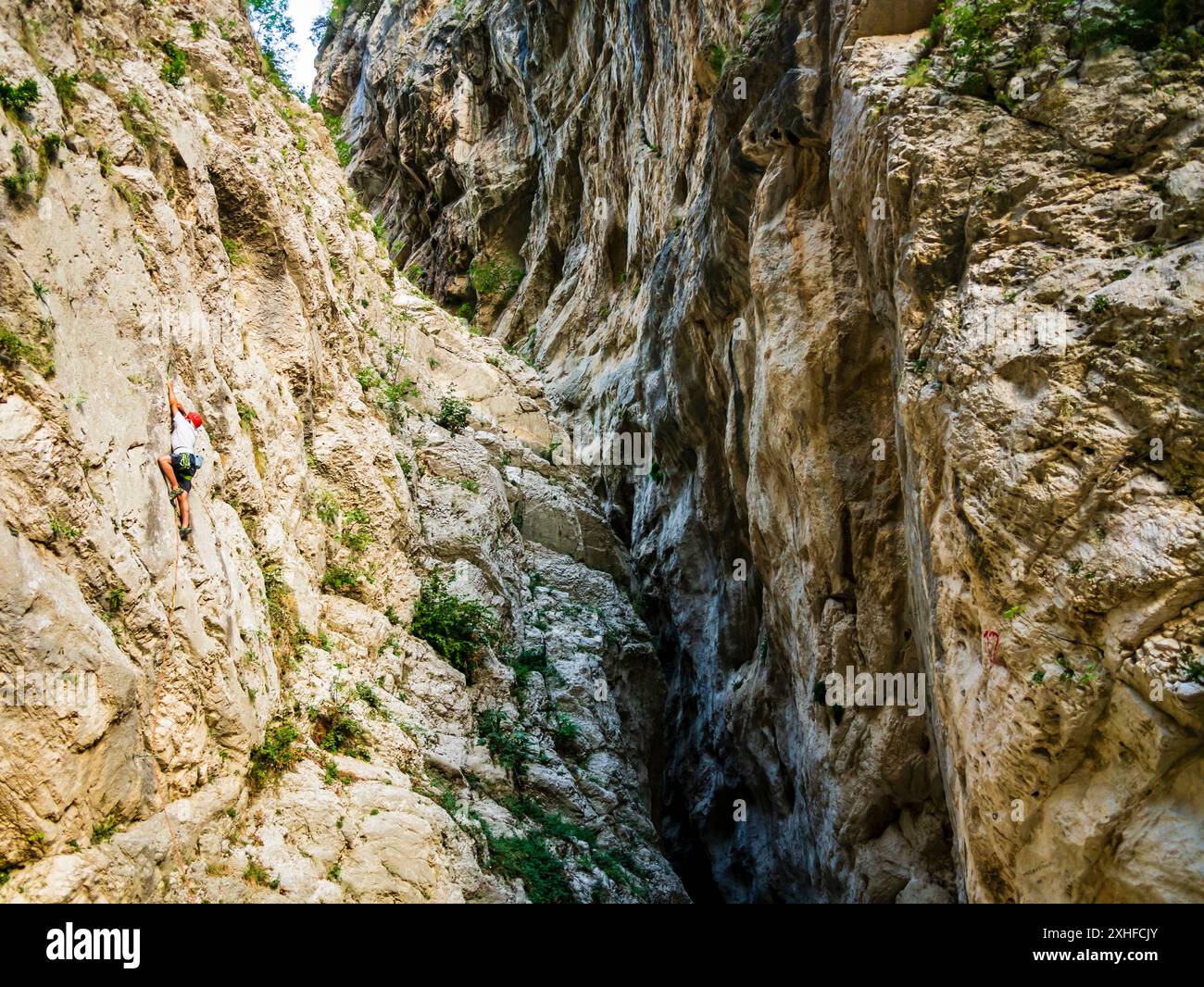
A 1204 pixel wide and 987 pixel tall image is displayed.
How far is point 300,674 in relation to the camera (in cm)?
1245

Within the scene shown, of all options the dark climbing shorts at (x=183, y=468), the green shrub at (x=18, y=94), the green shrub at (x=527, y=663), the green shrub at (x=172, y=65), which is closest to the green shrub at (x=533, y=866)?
the green shrub at (x=527, y=663)

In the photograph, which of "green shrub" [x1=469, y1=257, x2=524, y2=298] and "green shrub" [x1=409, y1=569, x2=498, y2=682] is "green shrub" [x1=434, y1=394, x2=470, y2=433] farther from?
"green shrub" [x1=469, y1=257, x2=524, y2=298]

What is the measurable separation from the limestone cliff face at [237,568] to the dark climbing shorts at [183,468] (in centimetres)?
29

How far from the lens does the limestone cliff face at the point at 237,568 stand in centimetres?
835

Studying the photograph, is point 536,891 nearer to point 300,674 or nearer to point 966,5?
point 300,674

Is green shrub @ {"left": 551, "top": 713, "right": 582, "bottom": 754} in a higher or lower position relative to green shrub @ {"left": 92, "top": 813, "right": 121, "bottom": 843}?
lower

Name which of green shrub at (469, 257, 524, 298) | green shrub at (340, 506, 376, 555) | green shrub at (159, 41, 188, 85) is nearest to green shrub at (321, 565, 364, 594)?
green shrub at (340, 506, 376, 555)

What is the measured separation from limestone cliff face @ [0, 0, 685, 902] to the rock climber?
183 mm

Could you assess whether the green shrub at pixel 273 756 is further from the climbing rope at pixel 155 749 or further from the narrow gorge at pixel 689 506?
the climbing rope at pixel 155 749

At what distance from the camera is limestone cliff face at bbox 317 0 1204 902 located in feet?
30.7

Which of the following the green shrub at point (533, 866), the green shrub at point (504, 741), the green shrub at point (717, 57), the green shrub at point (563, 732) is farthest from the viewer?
the green shrub at point (717, 57)

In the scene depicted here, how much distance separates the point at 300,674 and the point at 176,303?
5028 mm

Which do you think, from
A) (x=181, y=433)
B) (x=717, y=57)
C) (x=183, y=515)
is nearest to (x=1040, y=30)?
(x=717, y=57)

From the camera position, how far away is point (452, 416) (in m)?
22.5
